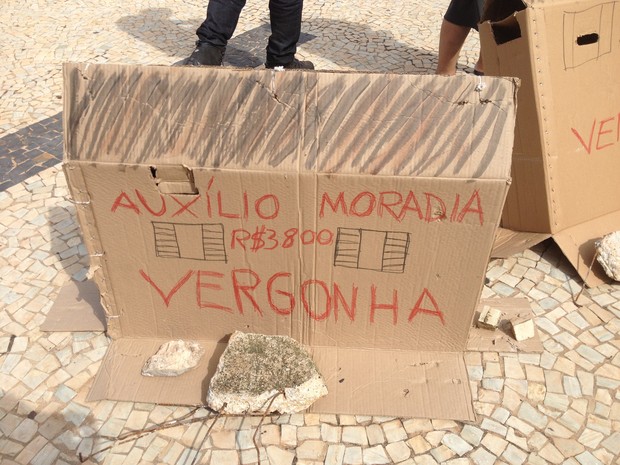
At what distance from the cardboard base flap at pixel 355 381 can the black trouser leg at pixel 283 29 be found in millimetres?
2806

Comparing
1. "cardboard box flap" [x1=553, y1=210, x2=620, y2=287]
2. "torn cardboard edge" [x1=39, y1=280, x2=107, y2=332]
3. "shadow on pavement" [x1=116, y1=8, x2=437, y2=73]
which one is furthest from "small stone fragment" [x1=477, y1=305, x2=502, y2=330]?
"shadow on pavement" [x1=116, y1=8, x2=437, y2=73]

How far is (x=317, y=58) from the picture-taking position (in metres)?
5.11

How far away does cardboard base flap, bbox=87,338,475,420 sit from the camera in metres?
2.24

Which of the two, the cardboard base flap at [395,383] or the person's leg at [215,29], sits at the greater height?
the person's leg at [215,29]

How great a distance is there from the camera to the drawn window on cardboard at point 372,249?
6.64 ft

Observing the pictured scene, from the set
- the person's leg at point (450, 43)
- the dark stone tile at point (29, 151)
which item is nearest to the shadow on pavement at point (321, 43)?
the person's leg at point (450, 43)

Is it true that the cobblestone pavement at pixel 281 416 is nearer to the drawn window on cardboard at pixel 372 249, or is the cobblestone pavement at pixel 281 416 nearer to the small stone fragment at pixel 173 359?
the small stone fragment at pixel 173 359

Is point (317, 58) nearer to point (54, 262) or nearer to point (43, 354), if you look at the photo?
point (54, 262)

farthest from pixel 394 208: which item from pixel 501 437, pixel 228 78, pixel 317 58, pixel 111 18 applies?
pixel 111 18

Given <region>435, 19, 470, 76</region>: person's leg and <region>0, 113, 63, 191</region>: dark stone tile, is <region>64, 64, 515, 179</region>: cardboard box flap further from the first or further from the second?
<region>435, 19, 470, 76</region>: person's leg

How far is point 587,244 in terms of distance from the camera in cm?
291

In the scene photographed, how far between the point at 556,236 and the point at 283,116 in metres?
1.87

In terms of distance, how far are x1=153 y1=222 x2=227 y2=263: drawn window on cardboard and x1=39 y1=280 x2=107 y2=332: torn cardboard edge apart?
0.73 m

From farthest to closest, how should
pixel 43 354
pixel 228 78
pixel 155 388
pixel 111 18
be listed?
pixel 111 18, pixel 43 354, pixel 155 388, pixel 228 78
